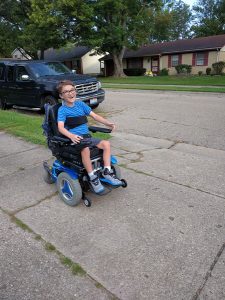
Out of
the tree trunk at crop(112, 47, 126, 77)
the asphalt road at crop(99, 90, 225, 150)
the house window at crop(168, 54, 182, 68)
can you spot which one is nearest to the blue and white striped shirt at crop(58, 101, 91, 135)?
the asphalt road at crop(99, 90, 225, 150)

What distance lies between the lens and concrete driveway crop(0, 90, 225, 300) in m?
2.57

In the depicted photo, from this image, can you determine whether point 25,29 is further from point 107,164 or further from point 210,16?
point 210,16

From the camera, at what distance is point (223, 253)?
2918 millimetres

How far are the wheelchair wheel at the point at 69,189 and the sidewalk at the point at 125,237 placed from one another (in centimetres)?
12

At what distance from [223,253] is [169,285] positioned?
71 cm

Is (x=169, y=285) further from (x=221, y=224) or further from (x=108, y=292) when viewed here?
(x=221, y=224)

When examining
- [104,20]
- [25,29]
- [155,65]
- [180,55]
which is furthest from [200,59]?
[25,29]

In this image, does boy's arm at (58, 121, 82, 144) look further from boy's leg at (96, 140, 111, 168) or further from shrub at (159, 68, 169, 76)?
shrub at (159, 68, 169, 76)

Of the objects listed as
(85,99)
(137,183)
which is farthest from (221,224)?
(85,99)

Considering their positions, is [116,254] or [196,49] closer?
[116,254]

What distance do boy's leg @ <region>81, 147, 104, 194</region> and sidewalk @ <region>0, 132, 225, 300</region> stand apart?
0.30 m

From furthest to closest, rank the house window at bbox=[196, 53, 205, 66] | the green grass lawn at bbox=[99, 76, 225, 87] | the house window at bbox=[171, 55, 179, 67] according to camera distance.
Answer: the house window at bbox=[171, 55, 179, 67] < the house window at bbox=[196, 53, 205, 66] < the green grass lawn at bbox=[99, 76, 225, 87]

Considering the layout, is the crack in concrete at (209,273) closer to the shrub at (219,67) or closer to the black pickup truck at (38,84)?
the black pickup truck at (38,84)

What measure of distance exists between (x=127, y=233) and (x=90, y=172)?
875 millimetres
